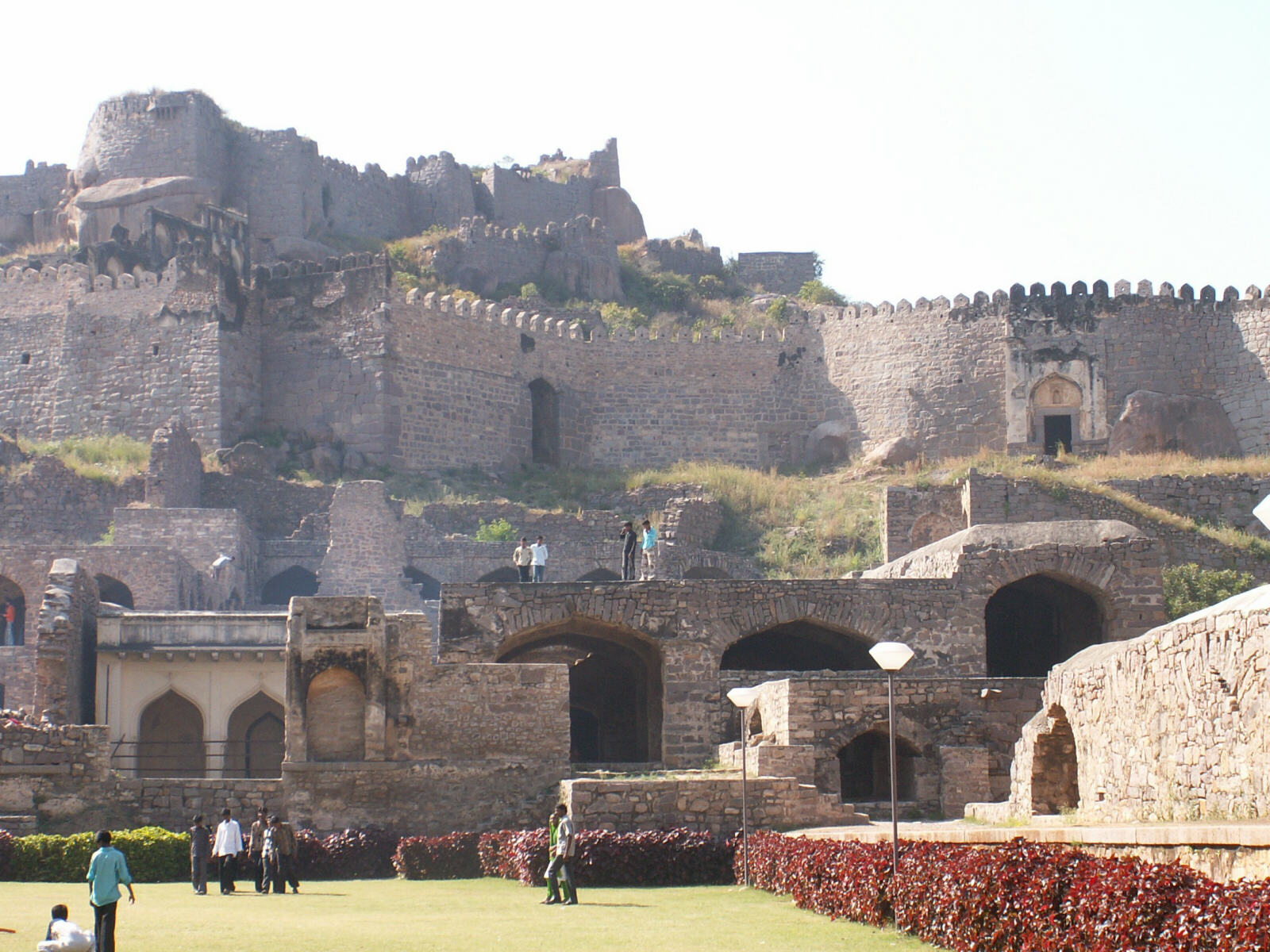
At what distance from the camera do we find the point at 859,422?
1666 inches

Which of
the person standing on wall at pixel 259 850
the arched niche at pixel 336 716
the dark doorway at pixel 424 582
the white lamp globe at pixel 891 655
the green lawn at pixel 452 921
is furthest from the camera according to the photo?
the dark doorway at pixel 424 582

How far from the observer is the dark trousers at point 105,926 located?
11.8 m

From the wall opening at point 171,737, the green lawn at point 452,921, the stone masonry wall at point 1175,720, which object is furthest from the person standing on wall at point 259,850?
the stone masonry wall at point 1175,720

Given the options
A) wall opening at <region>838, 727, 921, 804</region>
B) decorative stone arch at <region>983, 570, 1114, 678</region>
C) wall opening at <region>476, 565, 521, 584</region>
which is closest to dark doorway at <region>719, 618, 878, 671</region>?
decorative stone arch at <region>983, 570, 1114, 678</region>

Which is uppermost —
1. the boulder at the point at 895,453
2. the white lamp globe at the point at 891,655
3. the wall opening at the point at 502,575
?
the boulder at the point at 895,453

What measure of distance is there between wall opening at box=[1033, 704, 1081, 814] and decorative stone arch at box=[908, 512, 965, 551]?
16424 millimetres

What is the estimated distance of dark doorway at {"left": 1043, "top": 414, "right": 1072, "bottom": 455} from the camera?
40.6 m

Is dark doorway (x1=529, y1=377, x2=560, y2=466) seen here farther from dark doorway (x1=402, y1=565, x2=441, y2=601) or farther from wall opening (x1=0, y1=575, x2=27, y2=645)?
→ wall opening (x1=0, y1=575, x2=27, y2=645)

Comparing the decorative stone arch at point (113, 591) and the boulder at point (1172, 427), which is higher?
the boulder at point (1172, 427)

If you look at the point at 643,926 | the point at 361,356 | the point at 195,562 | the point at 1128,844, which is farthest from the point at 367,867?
the point at 361,356

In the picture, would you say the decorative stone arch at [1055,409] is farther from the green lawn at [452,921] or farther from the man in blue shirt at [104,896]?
the man in blue shirt at [104,896]

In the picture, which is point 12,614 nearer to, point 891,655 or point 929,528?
point 929,528

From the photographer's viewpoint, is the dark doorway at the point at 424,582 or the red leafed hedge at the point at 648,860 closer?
the red leafed hedge at the point at 648,860

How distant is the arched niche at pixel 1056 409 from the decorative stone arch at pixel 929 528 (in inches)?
267
